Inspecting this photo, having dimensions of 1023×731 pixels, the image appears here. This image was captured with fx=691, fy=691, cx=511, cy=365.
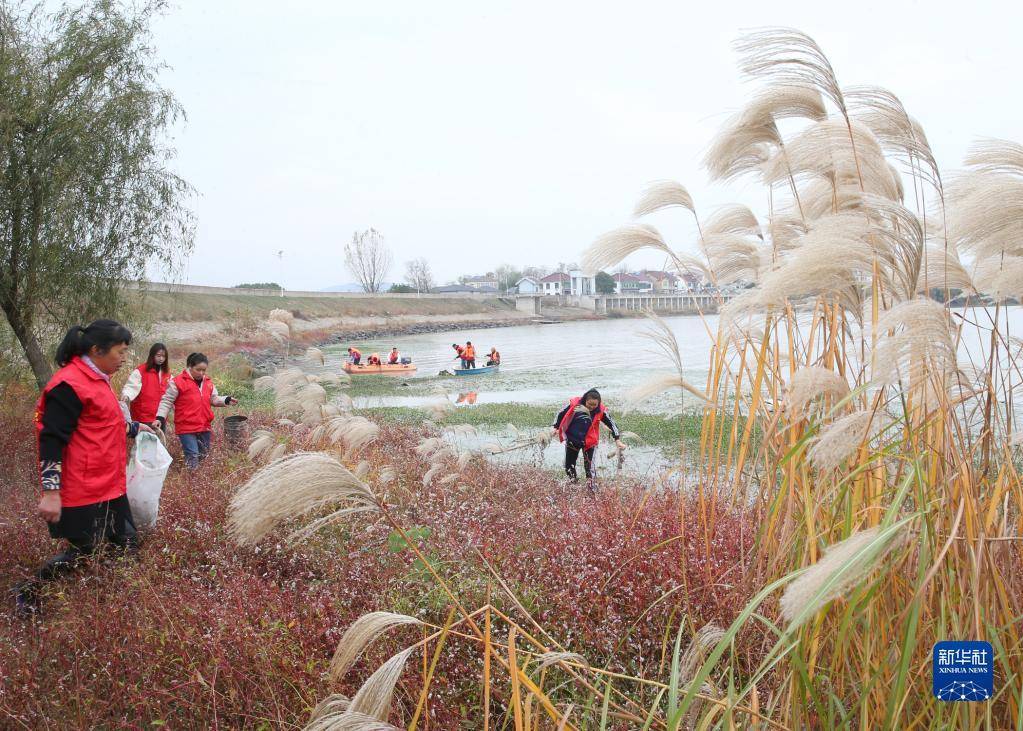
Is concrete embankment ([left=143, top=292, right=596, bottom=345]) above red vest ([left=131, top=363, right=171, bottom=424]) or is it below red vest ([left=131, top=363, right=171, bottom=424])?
above

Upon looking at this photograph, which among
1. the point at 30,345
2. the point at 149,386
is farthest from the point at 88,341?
the point at 30,345

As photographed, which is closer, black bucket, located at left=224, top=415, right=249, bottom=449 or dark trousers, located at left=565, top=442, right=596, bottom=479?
dark trousers, located at left=565, top=442, right=596, bottom=479

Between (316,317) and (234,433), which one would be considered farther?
(316,317)

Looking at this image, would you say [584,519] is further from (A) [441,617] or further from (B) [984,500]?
(B) [984,500]

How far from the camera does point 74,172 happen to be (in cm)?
973

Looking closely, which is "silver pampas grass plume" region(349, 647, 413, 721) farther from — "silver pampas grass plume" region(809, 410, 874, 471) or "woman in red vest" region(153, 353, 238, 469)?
"woman in red vest" region(153, 353, 238, 469)

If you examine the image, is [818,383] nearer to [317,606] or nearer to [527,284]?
[317,606]

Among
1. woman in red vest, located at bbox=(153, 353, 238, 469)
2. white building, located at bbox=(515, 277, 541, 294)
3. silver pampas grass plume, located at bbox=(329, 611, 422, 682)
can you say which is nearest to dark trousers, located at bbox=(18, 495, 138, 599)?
woman in red vest, located at bbox=(153, 353, 238, 469)

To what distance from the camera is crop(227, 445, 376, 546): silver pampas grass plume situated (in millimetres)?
1739

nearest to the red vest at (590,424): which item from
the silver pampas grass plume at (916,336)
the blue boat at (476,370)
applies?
the silver pampas grass plume at (916,336)

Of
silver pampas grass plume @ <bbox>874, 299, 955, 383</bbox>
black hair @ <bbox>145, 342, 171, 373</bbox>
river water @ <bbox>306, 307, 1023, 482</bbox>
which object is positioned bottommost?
river water @ <bbox>306, 307, 1023, 482</bbox>

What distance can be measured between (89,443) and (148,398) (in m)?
3.31

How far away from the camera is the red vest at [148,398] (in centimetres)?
733

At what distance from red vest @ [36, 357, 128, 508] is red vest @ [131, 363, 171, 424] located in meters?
3.10
